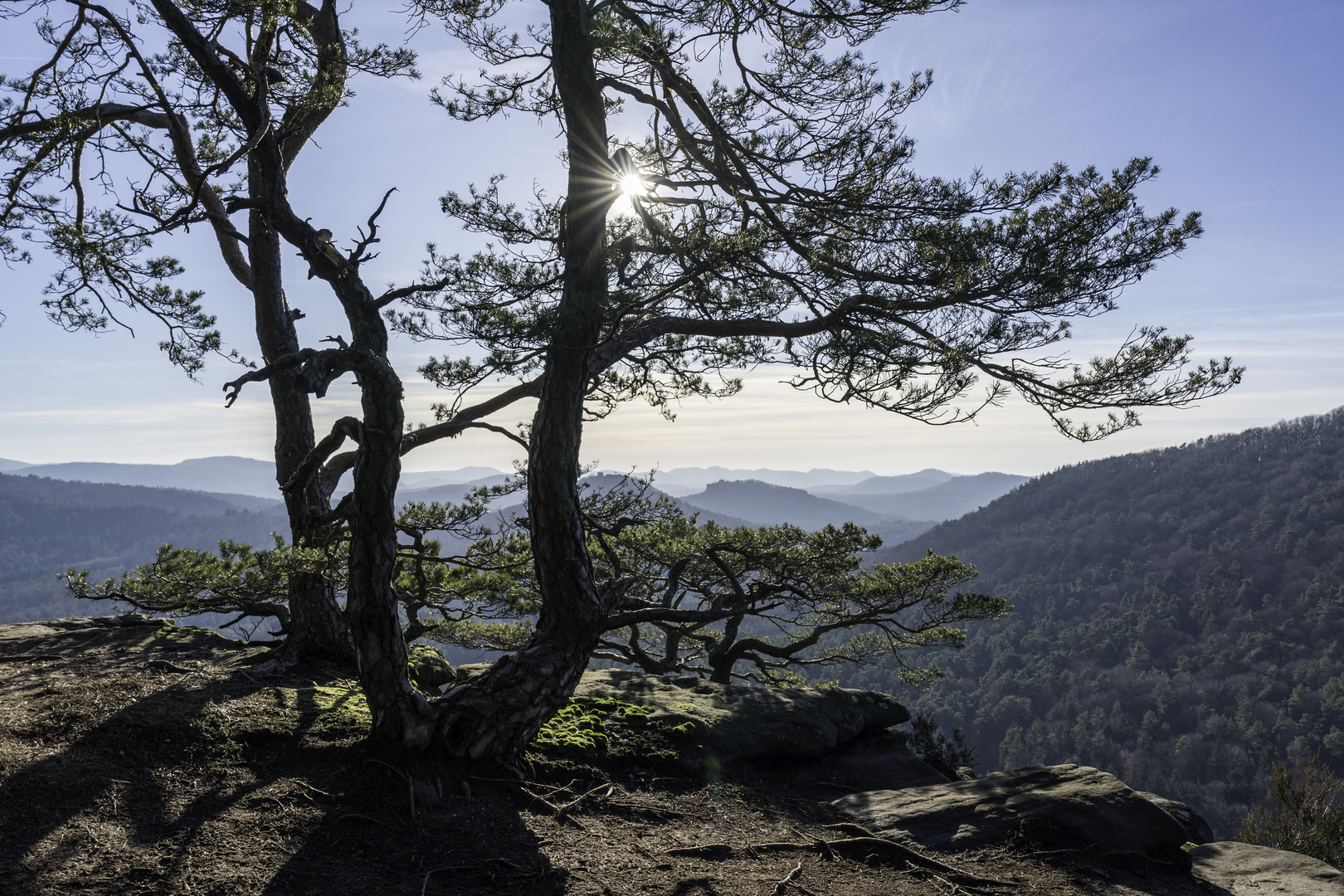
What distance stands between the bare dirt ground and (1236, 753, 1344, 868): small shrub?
676 cm

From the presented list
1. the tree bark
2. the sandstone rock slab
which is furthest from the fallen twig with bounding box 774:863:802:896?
the sandstone rock slab

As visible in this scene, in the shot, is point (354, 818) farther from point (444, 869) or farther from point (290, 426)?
point (290, 426)

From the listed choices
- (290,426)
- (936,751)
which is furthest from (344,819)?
(936,751)

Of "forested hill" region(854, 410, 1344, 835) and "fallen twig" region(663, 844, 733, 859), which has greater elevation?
"fallen twig" region(663, 844, 733, 859)

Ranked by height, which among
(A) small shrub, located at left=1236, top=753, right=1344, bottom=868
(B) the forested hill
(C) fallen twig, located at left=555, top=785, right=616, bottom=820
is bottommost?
(B) the forested hill

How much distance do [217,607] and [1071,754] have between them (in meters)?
57.6

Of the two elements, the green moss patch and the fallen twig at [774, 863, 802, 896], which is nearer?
the fallen twig at [774, 863, 802, 896]

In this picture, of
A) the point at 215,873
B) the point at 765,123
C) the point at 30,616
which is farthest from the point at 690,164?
the point at 30,616

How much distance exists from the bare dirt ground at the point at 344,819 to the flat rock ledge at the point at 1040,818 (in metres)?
0.13

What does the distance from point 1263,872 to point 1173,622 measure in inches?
2888

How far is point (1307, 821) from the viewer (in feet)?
29.6

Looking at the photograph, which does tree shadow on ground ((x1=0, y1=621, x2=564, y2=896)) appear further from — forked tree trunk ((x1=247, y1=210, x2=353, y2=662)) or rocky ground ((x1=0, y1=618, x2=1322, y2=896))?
forked tree trunk ((x1=247, y1=210, x2=353, y2=662))

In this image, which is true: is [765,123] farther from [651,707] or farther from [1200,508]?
[1200,508]

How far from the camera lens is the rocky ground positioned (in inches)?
119
